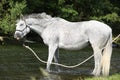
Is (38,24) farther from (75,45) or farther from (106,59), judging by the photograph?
(106,59)

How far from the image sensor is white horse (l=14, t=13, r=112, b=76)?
14.7m

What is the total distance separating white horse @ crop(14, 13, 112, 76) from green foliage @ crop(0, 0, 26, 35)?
15.4 metres

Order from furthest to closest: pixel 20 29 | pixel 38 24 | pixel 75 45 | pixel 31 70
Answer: pixel 31 70
pixel 38 24
pixel 20 29
pixel 75 45

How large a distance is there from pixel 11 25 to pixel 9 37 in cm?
144

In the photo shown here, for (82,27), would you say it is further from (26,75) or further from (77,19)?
(77,19)

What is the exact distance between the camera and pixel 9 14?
3356 cm

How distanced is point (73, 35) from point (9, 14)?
18.9m

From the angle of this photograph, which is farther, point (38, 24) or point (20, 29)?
point (38, 24)

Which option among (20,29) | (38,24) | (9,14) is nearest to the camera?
(20,29)

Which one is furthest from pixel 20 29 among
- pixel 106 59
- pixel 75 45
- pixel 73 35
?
pixel 106 59

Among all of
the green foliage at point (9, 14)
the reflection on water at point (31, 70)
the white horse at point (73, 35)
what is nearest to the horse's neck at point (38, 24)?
the white horse at point (73, 35)

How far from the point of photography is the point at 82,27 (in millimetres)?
14969

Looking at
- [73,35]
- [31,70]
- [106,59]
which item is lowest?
[31,70]

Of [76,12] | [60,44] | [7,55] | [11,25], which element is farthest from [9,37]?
[60,44]
